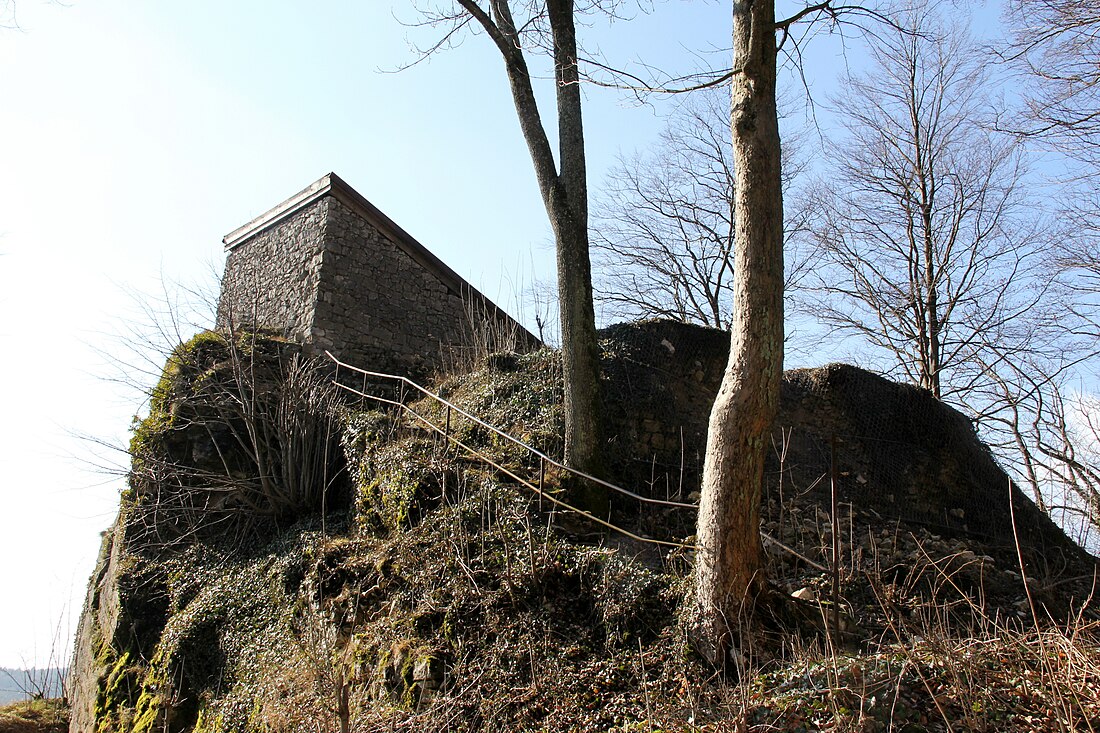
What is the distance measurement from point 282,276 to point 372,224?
1879 mm

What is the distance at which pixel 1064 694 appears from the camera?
15.0 ft

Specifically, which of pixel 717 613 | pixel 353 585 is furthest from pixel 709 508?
pixel 353 585

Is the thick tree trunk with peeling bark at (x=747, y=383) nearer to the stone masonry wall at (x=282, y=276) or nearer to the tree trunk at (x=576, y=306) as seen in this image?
the tree trunk at (x=576, y=306)

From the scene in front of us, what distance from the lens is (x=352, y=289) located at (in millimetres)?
13531

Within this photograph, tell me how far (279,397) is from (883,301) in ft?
38.4

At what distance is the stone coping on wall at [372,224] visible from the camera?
1394 cm

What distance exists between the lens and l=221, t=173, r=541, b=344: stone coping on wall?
45.7ft

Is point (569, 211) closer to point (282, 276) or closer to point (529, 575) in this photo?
point (529, 575)

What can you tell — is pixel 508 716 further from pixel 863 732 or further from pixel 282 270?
pixel 282 270

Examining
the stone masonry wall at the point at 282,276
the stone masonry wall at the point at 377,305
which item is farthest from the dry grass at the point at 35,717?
the stone masonry wall at the point at 377,305

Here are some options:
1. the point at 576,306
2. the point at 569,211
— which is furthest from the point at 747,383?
the point at 569,211

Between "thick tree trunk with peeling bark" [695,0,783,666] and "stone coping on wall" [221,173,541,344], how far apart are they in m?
8.15

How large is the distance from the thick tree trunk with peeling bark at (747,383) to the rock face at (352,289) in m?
6.74

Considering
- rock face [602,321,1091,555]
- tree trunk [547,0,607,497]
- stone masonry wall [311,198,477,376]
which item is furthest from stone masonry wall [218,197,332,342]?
tree trunk [547,0,607,497]
